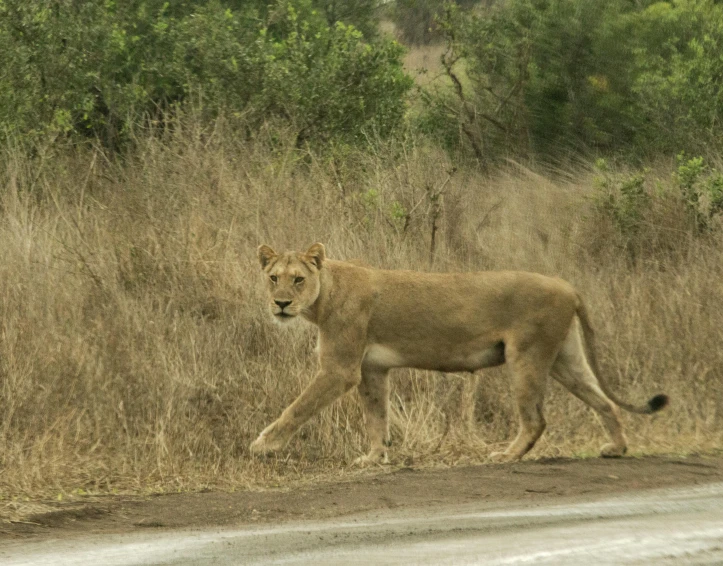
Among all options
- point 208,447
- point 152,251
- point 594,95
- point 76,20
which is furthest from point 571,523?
point 594,95

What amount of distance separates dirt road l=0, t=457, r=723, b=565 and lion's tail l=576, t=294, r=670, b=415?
14.8 inches

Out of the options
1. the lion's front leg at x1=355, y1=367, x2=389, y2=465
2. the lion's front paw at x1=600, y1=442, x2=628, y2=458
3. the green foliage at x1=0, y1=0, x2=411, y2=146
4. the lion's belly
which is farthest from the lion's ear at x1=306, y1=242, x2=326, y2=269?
the green foliage at x1=0, y1=0, x2=411, y2=146

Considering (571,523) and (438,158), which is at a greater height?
(438,158)

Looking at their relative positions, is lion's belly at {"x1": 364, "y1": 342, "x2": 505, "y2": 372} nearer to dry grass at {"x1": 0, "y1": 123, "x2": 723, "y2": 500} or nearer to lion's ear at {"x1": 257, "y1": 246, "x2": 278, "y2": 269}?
dry grass at {"x1": 0, "y1": 123, "x2": 723, "y2": 500}

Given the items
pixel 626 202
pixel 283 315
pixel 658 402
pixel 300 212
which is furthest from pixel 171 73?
pixel 658 402

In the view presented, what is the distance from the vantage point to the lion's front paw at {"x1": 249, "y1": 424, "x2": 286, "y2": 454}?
7.84 meters

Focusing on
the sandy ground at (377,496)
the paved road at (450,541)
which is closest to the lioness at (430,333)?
the sandy ground at (377,496)

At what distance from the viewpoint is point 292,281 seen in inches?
313

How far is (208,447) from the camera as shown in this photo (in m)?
8.33

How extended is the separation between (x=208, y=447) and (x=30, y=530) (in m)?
2.41

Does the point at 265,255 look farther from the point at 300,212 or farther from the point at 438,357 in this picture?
the point at 300,212

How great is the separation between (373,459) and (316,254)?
1303mm

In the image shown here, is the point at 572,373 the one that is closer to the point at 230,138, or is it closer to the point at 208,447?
the point at 208,447

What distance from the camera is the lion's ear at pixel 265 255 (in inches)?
320
